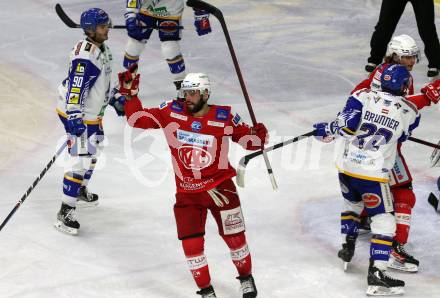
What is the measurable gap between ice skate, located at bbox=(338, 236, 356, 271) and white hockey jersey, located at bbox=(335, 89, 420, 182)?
516 mm

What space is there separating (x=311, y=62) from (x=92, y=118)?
13.6 feet

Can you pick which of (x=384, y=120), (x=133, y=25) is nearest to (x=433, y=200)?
(x=384, y=120)

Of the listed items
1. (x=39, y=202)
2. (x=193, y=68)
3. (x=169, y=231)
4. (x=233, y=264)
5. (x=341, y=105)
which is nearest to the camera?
(x=233, y=264)

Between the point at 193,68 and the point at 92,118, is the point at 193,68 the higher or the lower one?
the lower one

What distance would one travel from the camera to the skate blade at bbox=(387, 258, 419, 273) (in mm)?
6281

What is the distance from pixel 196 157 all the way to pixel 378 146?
116 cm

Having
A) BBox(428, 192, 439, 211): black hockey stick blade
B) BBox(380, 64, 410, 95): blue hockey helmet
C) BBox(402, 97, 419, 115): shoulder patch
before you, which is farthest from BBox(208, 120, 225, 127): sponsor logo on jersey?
BBox(428, 192, 439, 211): black hockey stick blade

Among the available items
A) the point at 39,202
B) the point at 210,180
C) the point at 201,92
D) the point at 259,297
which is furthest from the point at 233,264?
the point at 39,202

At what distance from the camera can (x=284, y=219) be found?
7094 millimetres

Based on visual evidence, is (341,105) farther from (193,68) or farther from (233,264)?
(233,264)

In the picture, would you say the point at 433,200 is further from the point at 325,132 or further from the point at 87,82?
the point at 87,82

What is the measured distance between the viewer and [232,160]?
26.9 feet

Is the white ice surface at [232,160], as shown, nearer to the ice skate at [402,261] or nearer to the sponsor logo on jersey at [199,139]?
the ice skate at [402,261]

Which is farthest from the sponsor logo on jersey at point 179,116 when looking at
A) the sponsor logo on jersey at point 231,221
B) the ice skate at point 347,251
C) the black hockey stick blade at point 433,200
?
the black hockey stick blade at point 433,200
